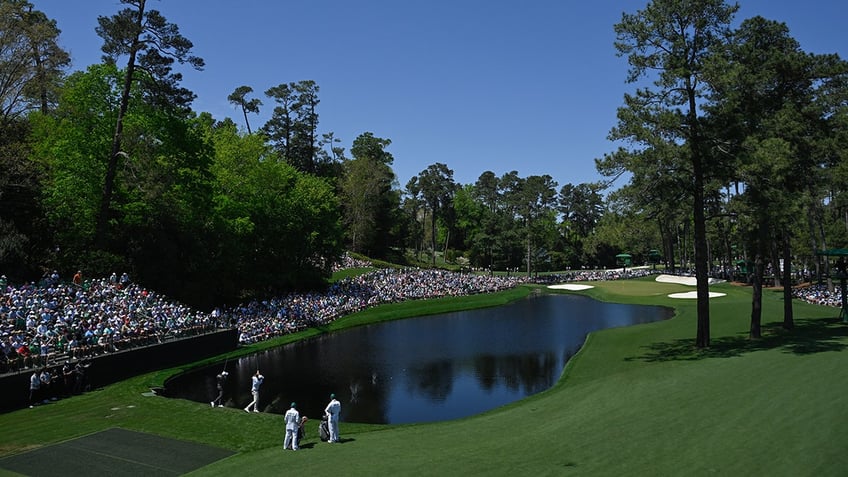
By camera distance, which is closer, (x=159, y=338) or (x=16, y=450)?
(x=16, y=450)

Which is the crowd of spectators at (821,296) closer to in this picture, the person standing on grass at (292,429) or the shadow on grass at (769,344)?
the shadow on grass at (769,344)

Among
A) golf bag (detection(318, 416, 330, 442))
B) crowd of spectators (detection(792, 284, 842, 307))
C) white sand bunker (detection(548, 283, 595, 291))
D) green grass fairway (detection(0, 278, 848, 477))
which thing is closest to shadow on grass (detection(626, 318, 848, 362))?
green grass fairway (detection(0, 278, 848, 477))

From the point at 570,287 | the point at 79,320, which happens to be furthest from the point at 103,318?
the point at 570,287

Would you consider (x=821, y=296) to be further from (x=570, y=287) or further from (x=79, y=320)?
(x=79, y=320)

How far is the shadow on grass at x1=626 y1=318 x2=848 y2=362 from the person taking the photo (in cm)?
2236

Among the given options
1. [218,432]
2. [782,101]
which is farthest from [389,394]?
[782,101]

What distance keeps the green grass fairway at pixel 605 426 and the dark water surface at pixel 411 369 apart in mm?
1965

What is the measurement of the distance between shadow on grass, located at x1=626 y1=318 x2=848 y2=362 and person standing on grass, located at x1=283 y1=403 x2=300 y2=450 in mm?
16741

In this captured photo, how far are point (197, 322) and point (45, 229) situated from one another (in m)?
10.8

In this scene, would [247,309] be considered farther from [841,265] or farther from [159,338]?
[841,265]

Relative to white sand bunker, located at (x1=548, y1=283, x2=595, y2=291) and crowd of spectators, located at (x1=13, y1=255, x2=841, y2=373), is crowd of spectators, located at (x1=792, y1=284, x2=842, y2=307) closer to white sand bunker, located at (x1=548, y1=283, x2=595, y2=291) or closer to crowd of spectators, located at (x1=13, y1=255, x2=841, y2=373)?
crowd of spectators, located at (x1=13, y1=255, x2=841, y2=373)

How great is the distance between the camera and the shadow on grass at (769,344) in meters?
22.4

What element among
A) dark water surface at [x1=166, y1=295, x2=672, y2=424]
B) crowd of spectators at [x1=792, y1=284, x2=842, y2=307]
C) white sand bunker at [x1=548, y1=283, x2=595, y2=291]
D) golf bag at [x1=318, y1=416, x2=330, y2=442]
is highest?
crowd of spectators at [x1=792, y1=284, x2=842, y2=307]

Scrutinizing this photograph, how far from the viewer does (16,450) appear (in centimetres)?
1536
